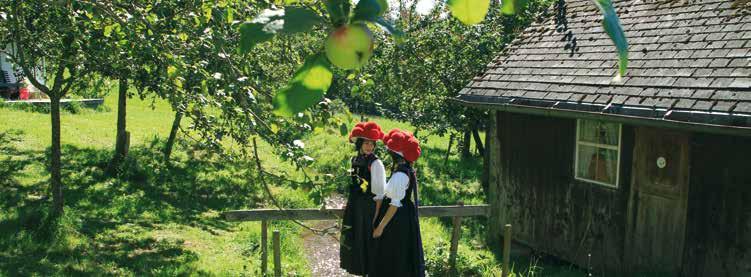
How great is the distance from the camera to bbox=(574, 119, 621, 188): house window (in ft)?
24.4

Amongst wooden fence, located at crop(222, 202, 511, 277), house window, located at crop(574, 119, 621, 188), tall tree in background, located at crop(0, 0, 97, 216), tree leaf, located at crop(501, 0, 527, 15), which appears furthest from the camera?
house window, located at crop(574, 119, 621, 188)

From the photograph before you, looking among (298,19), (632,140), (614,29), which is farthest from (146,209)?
(614,29)

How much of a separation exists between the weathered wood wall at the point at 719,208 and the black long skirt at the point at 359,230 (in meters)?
3.42

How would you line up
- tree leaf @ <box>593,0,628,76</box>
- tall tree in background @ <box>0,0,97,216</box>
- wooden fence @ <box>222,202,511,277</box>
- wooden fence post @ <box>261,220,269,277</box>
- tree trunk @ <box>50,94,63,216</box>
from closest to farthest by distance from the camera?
tree leaf @ <box>593,0,628,76</box> → wooden fence @ <box>222,202,511,277</box> → tall tree in background @ <box>0,0,97,216</box> → wooden fence post @ <box>261,220,269,277</box> → tree trunk @ <box>50,94,63,216</box>

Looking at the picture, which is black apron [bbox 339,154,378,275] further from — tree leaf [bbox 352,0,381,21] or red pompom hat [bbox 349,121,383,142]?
tree leaf [bbox 352,0,381,21]

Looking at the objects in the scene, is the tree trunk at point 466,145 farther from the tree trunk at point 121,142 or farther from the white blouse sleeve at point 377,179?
the white blouse sleeve at point 377,179

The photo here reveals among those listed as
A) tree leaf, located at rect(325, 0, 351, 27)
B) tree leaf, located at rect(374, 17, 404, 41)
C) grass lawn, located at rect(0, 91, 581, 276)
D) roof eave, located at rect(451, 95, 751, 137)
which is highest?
tree leaf, located at rect(325, 0, 351, 27)

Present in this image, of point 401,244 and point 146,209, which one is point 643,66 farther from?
point 146,209

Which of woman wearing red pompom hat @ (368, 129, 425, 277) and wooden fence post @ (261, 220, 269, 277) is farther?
wooden fence post @ (261, 220, 269, 277)

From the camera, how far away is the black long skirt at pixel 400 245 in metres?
5.85

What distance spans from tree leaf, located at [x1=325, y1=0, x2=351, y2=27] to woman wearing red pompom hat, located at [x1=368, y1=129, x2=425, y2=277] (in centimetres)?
480

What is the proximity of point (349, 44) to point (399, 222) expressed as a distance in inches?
204

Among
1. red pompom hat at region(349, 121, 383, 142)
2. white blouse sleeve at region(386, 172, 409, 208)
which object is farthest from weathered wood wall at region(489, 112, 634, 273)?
red pompom hat at region(349, 121, 383, 142)

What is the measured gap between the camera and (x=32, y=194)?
29.9ft
